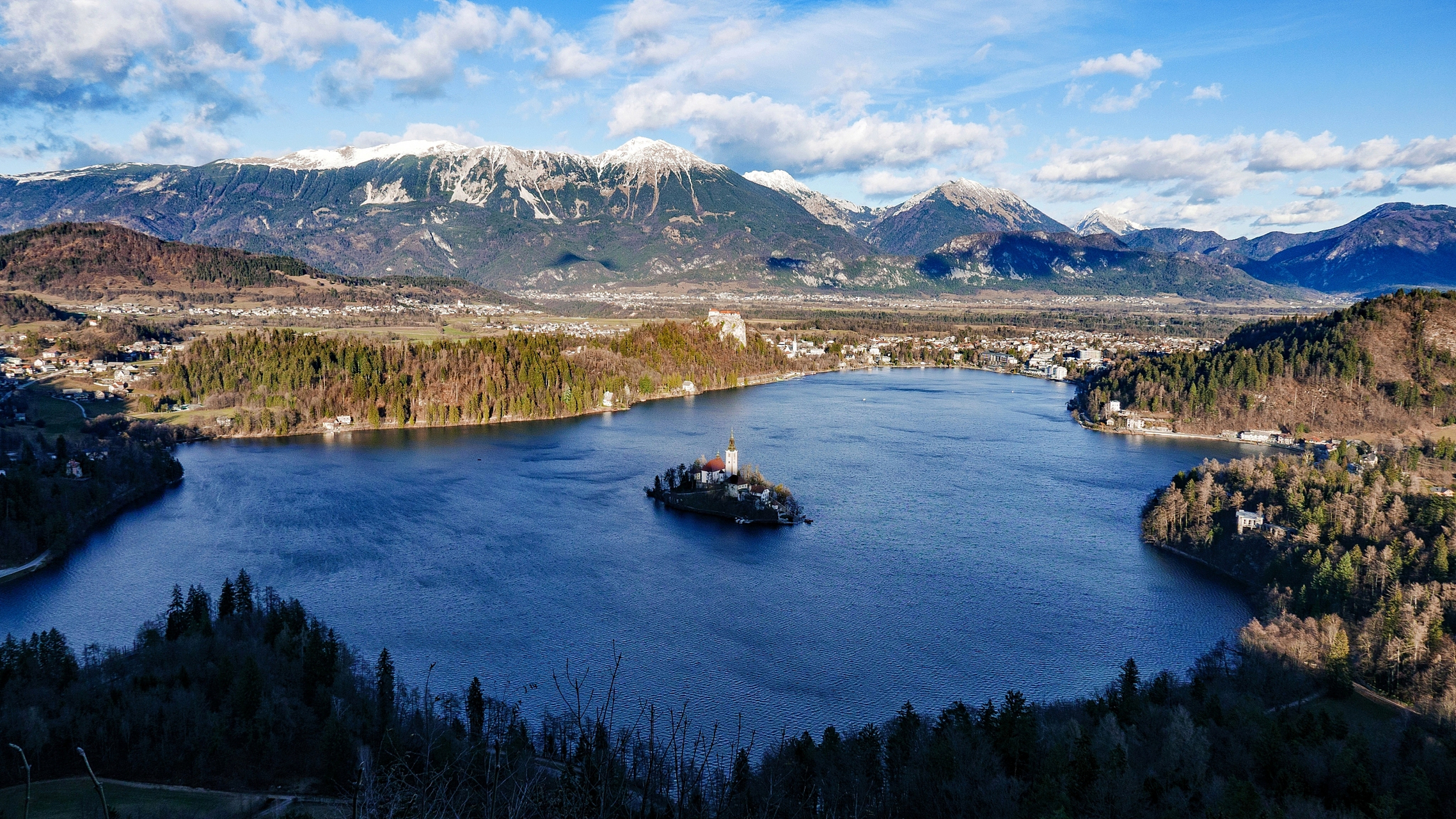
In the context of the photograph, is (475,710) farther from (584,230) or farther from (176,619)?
(584,230)

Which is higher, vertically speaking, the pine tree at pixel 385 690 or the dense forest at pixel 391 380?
the dense forest at pixel 391 380

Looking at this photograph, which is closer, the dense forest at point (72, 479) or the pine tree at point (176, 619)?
the pine tree at point (176, 619)

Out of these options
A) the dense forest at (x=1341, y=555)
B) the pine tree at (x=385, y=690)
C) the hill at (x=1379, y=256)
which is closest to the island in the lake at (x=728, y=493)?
the dense forest at (x=1341, y=555)

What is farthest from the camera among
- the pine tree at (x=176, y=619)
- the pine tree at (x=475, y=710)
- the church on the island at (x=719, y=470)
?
the church on the island at (x=719, y=470)

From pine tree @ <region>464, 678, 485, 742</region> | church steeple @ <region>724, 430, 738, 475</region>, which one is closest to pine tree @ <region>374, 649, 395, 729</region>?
pine tree @ <region>464, 678, 485, 742</region>

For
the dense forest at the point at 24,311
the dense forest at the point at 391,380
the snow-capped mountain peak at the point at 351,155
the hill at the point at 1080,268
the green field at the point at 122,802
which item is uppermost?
the snow-capped mountain peak at the point at 351,155

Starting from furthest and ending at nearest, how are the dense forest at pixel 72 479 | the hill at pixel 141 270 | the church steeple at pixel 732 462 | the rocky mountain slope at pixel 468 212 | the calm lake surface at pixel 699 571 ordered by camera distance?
the rocky mountain slope at pixel 468 212, the hill at pixel 141 270, the church steeple at pixel 732 462, the dense forest at pixel 72 479, the calm lake surface at pixel 699 571

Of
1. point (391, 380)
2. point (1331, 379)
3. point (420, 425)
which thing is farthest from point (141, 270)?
point (1331, 379)

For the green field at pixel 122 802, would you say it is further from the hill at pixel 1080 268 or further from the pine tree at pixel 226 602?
the hill at pixel 1080 268
